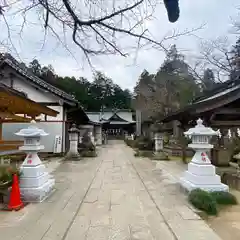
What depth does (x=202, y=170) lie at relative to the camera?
7.29 m

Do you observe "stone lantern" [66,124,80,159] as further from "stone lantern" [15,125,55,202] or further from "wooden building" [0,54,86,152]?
"stone lantern" [15,125,55,202]

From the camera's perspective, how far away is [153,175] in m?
11.3

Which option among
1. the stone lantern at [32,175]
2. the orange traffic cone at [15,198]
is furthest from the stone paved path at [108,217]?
the stone lantern at [32,175]

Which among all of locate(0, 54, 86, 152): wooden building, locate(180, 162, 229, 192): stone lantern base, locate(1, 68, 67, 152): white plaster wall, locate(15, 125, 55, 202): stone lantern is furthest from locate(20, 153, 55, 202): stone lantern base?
locate(1, 68, 67, 152): white plaster wall

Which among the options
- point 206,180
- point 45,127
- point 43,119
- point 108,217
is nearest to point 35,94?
point 43,119

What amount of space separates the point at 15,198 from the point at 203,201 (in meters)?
3.79

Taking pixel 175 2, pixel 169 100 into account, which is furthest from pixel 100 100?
pixel 175 2

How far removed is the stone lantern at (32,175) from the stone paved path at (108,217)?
11.5 inches

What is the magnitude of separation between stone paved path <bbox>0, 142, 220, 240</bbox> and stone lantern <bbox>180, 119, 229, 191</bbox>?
49 centimetres

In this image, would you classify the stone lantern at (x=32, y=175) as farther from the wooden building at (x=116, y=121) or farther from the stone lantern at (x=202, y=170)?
the wooden building at (x=116, y=121)

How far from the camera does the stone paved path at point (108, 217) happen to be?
15.5ft

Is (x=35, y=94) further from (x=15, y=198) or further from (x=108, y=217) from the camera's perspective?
(x=108, y=217)

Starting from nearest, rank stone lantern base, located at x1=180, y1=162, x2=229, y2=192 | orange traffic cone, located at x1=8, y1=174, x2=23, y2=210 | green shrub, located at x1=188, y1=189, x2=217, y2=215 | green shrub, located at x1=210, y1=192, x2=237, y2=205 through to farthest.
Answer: green shrub, located at x1=188, y1=189, x2=217, y2=215 → orange traffic cone, located at x1=8, y1=174, x2=23, y2=210 → green shrub, located at x1=210, y1=192, x2=237, y2=205 → stone lantern base, located at x1=180, y1=162, x2=229, y2=192

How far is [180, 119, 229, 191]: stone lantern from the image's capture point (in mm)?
7199
